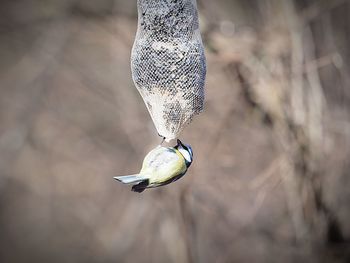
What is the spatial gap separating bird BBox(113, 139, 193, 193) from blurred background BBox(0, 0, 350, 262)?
1.26 m

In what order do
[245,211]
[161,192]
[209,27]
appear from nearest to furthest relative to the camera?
[209,27] → [161,192] → [245,211]

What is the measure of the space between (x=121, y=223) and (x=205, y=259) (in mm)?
548

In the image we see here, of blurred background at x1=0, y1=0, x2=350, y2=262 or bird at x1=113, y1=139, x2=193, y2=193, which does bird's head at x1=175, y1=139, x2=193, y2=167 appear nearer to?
bird at x1=113, y1=139, x2=193, y2=193

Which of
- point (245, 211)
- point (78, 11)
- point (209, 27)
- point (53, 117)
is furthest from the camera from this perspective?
point (53, 117)

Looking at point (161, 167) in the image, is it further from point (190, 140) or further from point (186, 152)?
point (190, 140)

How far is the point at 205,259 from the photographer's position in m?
3.08

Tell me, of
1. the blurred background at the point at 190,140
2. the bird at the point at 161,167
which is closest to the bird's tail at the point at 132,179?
the bird at the point at 161,167

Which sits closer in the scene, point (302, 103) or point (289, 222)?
A: point (302, 103)

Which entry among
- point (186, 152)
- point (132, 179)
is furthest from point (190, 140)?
point (132, 179)

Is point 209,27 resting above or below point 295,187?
above

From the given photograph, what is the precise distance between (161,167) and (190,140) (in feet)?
5.55

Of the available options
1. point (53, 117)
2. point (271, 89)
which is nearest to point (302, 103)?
point (271, 89)

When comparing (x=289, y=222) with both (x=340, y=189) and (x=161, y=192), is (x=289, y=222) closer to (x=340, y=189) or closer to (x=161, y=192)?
(x=340, y=189)

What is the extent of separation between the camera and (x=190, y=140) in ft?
8.36
